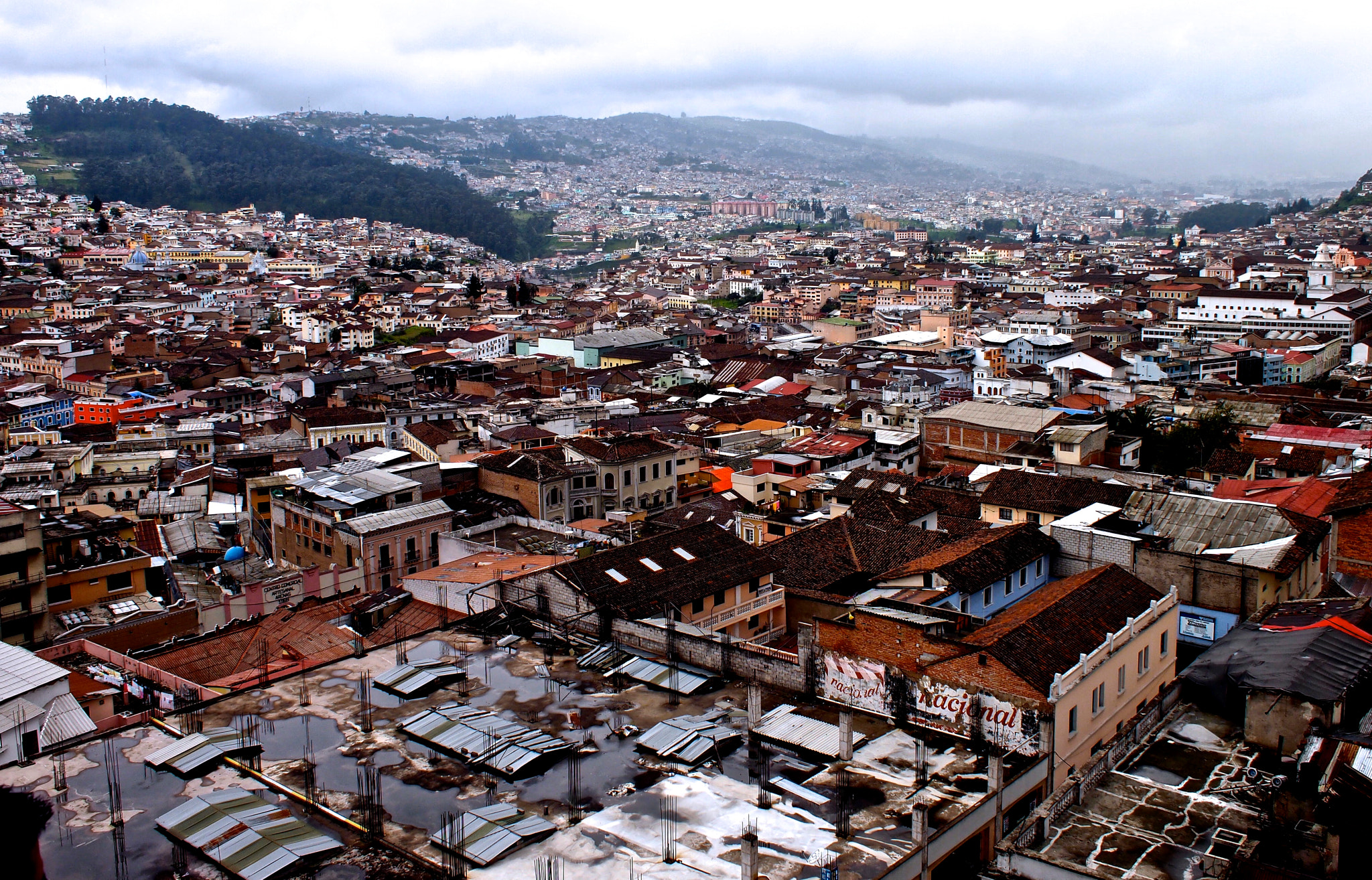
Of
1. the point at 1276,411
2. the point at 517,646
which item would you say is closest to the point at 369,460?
the point at 517,646

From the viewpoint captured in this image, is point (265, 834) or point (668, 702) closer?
point (265, 834)

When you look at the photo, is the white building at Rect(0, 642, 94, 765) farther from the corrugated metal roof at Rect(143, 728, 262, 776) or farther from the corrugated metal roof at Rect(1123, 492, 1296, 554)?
the corrugated metal roof at Rect(1123, 492, 1296, 554)

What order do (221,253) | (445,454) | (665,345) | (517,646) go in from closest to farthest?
1. (517,646)
2. (445,454)
3. (665,345)
4. (221,253)

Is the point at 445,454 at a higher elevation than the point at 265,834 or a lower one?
lower

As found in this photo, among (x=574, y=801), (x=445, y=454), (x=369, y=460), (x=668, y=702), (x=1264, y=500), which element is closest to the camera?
(x=574, y=801)

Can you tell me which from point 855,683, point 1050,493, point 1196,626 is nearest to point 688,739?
point 855,683

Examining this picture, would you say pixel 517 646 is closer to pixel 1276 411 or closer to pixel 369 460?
pixel 369 460

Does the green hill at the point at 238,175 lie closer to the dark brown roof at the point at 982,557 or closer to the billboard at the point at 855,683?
the dark brown roof at the point at 982,557
